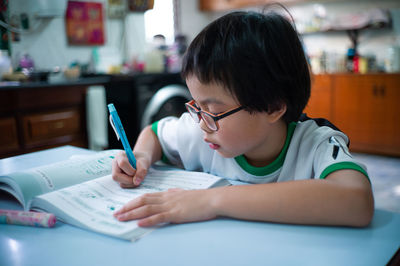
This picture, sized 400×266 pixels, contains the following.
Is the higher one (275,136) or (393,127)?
(275,136)

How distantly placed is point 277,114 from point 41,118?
5.75 ft

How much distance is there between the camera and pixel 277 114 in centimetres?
79

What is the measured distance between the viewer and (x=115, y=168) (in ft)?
2.56

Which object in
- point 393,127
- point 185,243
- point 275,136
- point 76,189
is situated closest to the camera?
point 185,243

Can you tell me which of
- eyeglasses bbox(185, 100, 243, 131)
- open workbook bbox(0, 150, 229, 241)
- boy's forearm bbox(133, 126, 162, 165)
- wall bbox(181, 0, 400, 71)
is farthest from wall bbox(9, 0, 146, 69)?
eyeglasses bbox(185, 100, 243, 131)

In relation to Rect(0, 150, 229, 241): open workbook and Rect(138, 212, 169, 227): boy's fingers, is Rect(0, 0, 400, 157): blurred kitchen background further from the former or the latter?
Rect(138, 212, 169, 227): boy's fingers

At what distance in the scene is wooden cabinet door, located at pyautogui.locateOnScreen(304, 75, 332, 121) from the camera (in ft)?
10.9

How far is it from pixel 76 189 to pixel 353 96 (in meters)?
3.01

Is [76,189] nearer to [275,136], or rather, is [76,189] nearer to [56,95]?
[275,136]

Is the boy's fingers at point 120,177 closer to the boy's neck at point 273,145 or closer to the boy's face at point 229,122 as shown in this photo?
the boy's face at point 229,122

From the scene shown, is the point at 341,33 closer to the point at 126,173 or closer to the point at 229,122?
the point at 229,122

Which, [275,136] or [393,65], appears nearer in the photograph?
[275,136]

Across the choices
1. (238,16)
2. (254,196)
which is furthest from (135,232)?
(238,16)

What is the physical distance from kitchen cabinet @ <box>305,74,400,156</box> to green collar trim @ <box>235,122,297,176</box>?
2310 mm
